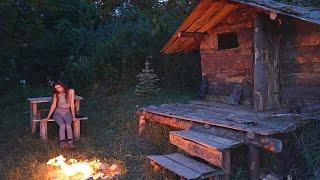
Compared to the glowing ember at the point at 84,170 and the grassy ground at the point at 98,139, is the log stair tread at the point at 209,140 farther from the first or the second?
the glowing ember at the point at 84,170

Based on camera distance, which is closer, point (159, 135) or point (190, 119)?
point (190, 119)

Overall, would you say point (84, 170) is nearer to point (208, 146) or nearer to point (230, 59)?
point (208, 146)

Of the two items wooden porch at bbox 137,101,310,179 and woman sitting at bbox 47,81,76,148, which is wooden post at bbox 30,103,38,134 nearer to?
woman sitting at bbox 47,81,76,148

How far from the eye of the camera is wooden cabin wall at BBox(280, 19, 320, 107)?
7660 millimetres

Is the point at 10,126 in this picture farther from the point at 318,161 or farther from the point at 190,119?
the point at 318,161

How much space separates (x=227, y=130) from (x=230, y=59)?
9.58ft

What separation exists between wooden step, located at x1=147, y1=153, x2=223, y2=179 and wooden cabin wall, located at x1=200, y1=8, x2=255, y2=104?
9.11ft

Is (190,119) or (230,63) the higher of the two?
(230,63)

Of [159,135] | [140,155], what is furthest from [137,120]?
[140,155]

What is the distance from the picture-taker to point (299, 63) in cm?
798

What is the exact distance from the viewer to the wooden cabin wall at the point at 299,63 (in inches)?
302

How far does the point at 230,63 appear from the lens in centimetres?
961

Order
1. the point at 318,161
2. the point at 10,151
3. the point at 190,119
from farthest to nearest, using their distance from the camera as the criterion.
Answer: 1. the point at 10,151
2. the point at 190,119
3. the point at 318,161

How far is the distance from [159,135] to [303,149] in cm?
366
